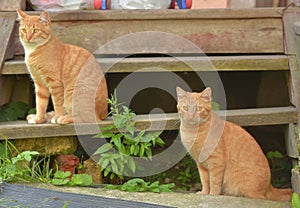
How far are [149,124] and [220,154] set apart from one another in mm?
543

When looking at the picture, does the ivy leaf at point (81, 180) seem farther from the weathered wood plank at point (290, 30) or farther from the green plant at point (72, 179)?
the weathered wood plank at point (290, 30)

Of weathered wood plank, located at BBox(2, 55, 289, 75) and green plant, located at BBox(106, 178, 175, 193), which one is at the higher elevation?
weathered wood plank, located at BBox(2, 55, 289, 75)

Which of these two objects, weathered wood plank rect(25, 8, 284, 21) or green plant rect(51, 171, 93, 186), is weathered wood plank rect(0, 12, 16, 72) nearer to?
weathered wood plank rect(25, 8, 284, 21)

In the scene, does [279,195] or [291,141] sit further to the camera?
[291,141]

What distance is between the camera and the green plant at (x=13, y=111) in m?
3.75

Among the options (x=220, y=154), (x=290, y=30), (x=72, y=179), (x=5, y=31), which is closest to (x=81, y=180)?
(x=72, y=179)

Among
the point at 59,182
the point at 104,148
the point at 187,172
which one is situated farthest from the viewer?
the point at 187,172

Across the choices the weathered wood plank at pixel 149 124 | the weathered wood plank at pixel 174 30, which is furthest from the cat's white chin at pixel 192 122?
the weathered wood plank at pixel 174 30

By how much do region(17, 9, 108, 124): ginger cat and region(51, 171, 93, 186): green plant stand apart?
35cm

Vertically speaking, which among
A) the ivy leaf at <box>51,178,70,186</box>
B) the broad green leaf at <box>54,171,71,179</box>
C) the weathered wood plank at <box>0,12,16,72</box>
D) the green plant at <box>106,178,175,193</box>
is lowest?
the green plant at <box>106,178,175,193</box>

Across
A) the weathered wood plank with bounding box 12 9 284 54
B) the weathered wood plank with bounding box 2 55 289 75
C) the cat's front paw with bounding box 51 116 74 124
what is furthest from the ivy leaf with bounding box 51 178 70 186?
the weathered wood plank with bounding box 12 9 284 54

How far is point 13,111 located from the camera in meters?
3.84

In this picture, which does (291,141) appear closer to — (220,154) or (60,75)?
(220,154)

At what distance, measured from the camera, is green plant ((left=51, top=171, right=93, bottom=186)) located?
3168 mm
